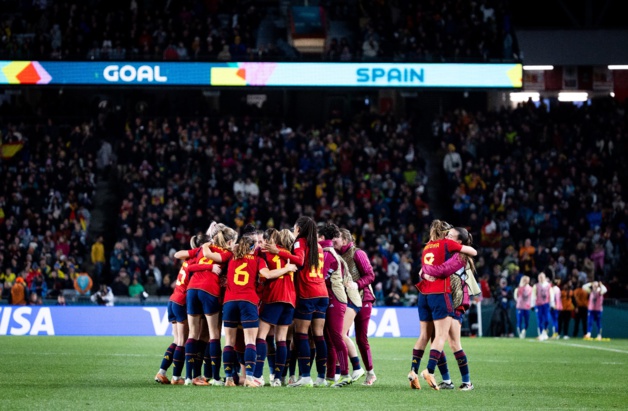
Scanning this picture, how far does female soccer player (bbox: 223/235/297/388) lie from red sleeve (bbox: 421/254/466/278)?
66.3 inches

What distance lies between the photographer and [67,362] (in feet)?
60.1

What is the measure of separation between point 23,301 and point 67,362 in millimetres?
12654

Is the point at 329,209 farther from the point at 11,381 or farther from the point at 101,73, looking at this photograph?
the point at 11,381

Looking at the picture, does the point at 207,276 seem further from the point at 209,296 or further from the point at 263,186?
the point at 263,186

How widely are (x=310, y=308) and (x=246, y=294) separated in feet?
2.85

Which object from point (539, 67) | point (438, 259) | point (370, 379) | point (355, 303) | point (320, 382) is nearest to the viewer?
point (438, 259)

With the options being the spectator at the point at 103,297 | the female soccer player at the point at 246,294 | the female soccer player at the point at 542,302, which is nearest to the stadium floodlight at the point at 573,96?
the female soccer player at the point at 542,302

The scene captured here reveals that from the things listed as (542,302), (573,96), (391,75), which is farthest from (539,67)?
(542,302)

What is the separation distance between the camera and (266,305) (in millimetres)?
13812

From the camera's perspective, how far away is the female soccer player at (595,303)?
30.4 metres

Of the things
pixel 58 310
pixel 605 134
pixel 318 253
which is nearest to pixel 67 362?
pixel 318 253

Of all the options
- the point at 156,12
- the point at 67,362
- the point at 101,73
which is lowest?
the point at 67,362

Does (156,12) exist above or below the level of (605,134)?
above

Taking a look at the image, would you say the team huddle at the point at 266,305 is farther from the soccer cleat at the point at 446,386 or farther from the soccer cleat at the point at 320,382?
the soccer cleat at the point at 446,386
